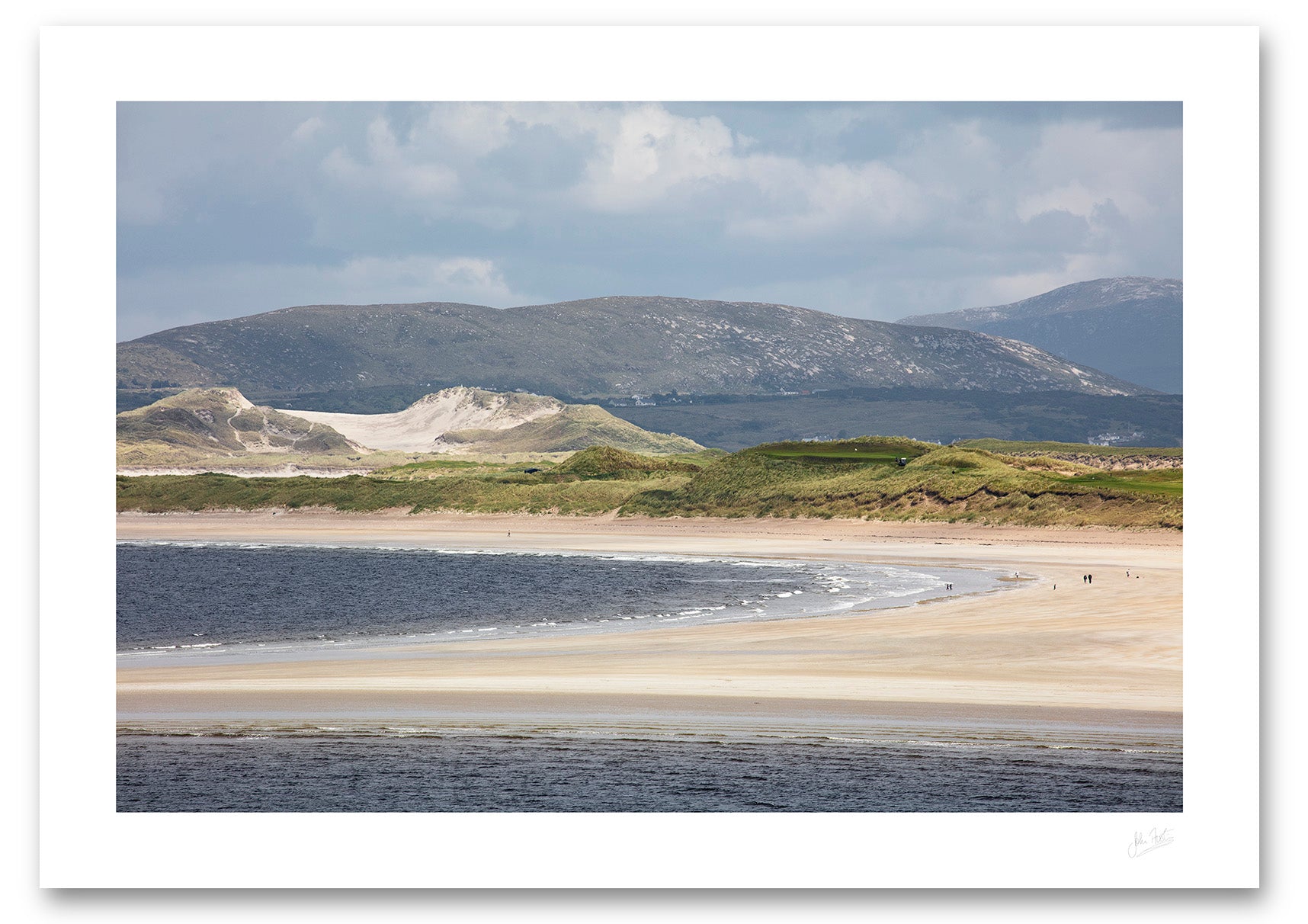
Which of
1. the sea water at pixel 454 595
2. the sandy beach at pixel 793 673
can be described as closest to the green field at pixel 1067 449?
the sea water at pixel 454 595

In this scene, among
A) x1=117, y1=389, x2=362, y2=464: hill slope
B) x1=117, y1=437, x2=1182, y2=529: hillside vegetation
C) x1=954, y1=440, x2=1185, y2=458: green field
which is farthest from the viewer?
x1=117, y1=389, x2=362, y2=464: hill slope

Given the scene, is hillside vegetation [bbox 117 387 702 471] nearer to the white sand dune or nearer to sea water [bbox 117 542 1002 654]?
the white sand dune

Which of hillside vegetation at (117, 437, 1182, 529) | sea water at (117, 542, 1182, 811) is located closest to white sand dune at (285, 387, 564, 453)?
hillside vegetation at (117, 437, 1182, 529)
